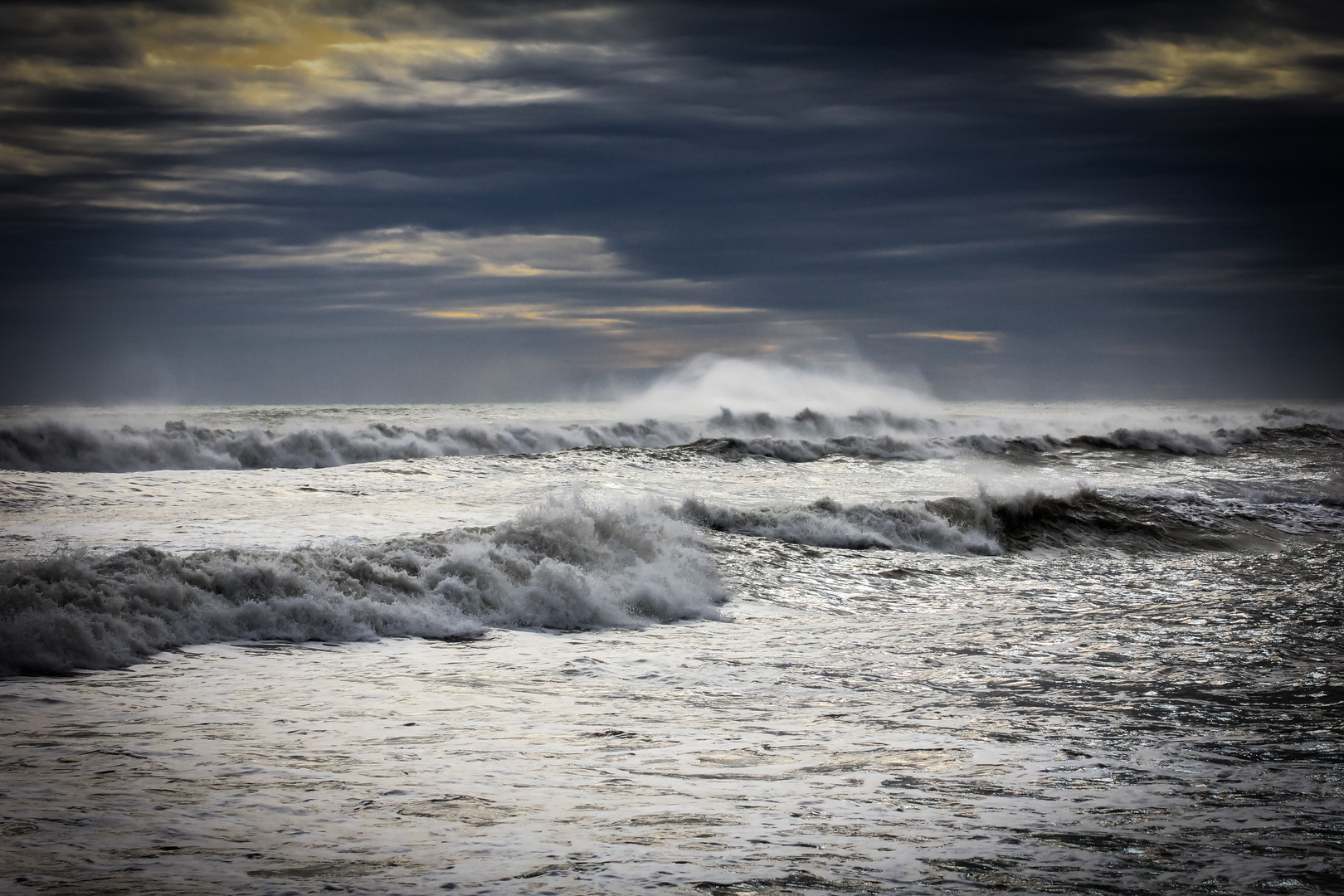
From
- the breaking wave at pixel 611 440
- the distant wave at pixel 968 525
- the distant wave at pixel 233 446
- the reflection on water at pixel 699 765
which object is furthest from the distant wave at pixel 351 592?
the breaking wave at pixel 611 440

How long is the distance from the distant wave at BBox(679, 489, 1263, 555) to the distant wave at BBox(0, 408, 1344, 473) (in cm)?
1435

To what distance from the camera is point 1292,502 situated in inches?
810

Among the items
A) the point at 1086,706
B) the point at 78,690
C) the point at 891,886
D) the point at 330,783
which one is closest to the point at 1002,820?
the point at 891,886

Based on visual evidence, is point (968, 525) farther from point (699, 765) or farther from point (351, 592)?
point (699, 765)

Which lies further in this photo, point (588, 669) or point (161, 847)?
point (588, 669)

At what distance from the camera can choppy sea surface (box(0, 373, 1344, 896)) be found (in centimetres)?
438

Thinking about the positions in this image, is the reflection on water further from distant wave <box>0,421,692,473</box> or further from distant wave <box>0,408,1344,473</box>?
distant wave <box>0,408,1344,473</box>

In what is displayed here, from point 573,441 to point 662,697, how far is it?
A: 29.9m

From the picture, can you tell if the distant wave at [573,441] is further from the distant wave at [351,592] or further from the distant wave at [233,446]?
the distant wave at [351,592]

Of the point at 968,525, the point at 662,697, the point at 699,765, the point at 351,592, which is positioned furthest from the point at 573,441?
the point at 699,765

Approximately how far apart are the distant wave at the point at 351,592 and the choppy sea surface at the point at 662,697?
40mm

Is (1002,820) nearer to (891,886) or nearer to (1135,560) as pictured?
(891,886)

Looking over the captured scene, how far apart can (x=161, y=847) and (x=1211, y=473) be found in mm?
28638

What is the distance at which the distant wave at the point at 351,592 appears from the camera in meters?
8.05
